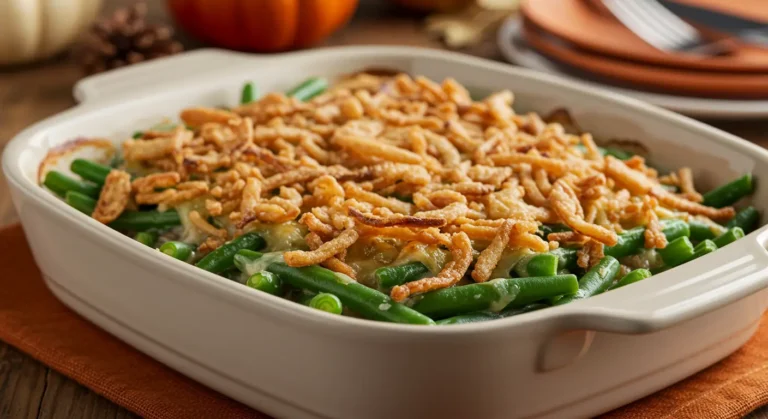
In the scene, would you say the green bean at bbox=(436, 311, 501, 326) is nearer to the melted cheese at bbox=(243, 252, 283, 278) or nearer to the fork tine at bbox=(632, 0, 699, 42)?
the melted cheese at bbox=(243, 252, 283, 278)

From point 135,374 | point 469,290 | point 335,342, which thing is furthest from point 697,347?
point 135,374

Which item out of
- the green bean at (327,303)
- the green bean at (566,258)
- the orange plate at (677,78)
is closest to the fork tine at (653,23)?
the orange plate at (677,78)

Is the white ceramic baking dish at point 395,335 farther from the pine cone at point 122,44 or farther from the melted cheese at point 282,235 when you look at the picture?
the pine cone at point 122,44

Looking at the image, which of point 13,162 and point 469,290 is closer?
point 469,290

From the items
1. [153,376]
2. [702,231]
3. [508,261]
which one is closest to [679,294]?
[508,261]

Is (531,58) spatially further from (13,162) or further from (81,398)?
(81,398)

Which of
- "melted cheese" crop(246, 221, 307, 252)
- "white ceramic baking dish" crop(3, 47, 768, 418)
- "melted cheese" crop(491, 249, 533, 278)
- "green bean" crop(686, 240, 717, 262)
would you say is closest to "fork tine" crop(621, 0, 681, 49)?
"white ceramic baking dish" crop(3, 47, 768, 418)
